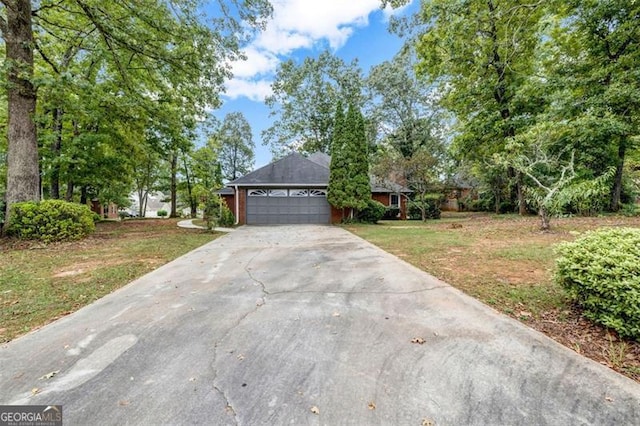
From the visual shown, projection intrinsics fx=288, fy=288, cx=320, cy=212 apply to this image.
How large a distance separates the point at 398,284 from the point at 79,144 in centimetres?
1494

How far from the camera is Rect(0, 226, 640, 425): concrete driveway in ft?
5.91

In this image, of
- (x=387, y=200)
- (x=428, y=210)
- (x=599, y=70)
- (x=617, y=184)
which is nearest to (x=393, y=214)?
(x=387, y=200)

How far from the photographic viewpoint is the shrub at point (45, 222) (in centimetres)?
793

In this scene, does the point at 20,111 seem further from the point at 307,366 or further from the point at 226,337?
the point at 307,366

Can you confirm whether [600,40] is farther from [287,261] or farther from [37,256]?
[37,256]

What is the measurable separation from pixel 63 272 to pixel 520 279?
7762 millimetres

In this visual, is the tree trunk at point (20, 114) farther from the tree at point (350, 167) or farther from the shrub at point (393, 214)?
the shrub at point (393, 214)

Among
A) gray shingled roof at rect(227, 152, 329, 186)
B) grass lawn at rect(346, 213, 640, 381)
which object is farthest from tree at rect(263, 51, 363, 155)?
grass lawn at rect(346, 213, 640, 381)

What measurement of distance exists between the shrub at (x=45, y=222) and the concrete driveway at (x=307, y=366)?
20.6 feet

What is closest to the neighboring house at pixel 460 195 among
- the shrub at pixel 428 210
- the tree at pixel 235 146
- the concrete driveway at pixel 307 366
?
the shrub at pixel 428 210

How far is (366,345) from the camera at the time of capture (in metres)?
2.59

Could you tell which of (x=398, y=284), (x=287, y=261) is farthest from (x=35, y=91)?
(x=398, y=284)

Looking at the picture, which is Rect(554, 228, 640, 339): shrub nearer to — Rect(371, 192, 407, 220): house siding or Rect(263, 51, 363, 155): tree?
Rect(371, 192, 407, 220): house siding

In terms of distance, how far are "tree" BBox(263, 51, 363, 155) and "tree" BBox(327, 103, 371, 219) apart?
12875 millimetres
